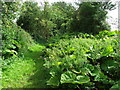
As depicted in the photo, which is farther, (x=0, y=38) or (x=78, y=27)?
(x=78, y=27)

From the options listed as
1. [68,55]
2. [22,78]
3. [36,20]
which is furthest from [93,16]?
[36,20]

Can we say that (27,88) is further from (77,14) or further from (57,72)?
(77,14)

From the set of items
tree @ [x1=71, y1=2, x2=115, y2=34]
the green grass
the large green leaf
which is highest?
tree @ [x1=71, y1=2, x2=115, y2=34]

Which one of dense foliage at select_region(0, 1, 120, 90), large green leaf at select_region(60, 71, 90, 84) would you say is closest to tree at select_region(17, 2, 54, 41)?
dense foliage at select_region(0, 1, 120, 90)

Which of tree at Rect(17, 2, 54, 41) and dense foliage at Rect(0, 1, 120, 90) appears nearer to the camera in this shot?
dense foliage at Rect(0, 1, 120, 90)

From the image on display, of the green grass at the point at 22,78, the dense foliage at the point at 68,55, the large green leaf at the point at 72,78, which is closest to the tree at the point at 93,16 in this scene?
the dense foliage at the point at 68,55

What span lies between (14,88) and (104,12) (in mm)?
5499

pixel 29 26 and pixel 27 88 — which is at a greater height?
pixel 29 26

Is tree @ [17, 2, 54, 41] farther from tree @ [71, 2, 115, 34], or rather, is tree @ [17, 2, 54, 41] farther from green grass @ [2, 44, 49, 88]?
green grass @ [2, 44, 49, 88]

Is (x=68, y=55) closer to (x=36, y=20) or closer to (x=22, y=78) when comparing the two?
(x=22, y=78)

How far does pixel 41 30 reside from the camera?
1082 centimetres

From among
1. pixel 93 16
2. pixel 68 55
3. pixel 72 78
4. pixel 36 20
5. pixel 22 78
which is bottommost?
pixel 22 78

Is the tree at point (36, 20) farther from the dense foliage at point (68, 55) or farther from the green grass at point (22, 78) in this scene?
the green grass at point (22, 78)

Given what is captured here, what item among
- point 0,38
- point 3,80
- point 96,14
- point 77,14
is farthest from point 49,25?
point 3,80
